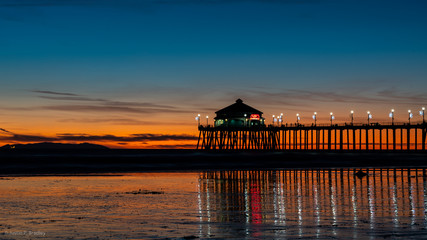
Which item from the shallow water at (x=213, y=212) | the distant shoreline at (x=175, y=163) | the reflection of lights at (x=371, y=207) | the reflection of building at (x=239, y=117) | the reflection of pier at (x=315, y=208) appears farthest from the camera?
the reflection of building at (x=239, y=117)

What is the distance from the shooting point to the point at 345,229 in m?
16.0

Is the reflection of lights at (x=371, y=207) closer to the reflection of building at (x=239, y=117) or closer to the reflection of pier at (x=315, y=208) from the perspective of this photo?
the reflection of pier at (x=315, y=208)

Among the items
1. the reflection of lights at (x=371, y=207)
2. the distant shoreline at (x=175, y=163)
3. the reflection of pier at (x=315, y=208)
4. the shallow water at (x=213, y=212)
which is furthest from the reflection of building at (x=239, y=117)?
the reflection of lights at (x=371, y=207)

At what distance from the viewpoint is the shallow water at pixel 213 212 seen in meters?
15.6

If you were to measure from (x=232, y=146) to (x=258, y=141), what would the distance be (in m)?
5.90

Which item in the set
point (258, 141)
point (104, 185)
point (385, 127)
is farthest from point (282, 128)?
point (104, 185)

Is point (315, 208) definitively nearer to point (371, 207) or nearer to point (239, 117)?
point (371, 207)

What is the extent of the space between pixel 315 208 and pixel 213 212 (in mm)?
3996

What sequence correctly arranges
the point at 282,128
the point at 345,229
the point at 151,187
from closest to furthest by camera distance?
the point at 345,229 < the point at 151,187 < the point at 282,128

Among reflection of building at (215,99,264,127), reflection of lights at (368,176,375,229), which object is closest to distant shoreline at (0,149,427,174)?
reflection of building at (215,99,264,127)

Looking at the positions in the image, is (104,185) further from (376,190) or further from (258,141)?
(258,141)

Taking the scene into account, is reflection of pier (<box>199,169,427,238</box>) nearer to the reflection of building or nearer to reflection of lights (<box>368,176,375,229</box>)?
reflection of lights (<box>368,176,375,229</box>)

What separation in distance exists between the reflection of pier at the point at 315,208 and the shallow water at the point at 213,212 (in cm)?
3

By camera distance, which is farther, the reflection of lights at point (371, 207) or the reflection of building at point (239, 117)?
the reflection of building at point (239, 117)
